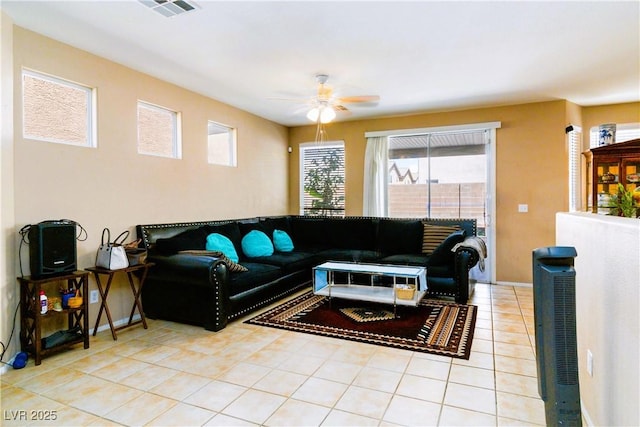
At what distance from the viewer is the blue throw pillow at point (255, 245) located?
488 cm

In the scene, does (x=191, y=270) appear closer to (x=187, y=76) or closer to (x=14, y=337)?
(x=14, y=337)

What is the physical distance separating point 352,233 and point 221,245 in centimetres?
235

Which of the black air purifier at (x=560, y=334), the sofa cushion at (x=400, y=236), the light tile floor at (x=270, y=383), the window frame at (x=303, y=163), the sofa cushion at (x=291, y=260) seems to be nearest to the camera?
the black air purifier at (x=560, y=334)

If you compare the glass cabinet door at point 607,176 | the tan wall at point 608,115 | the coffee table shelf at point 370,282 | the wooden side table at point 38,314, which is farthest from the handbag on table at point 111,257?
the tan wall at point 608,115

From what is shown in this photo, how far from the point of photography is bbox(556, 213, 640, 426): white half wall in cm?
132

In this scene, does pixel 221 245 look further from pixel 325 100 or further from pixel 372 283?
pixel 325 100

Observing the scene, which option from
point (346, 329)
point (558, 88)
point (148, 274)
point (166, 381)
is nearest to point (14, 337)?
point (148, 274)

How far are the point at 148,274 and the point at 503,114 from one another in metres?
5.33

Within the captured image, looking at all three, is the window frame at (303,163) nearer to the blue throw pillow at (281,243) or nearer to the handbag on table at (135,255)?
the blue throw pillow at (281,243)

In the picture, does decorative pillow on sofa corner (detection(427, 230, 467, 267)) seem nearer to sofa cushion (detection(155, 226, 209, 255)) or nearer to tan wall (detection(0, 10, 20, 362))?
sofa cushion (detection(155, 226, 209, 255))

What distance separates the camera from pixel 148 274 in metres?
3.73

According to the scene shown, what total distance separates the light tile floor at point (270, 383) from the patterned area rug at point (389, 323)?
14 centimetres

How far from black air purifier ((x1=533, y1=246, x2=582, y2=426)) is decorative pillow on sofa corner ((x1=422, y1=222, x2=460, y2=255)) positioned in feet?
11.9

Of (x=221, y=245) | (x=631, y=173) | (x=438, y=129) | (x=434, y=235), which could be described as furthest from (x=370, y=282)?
(x=631, y=173)
